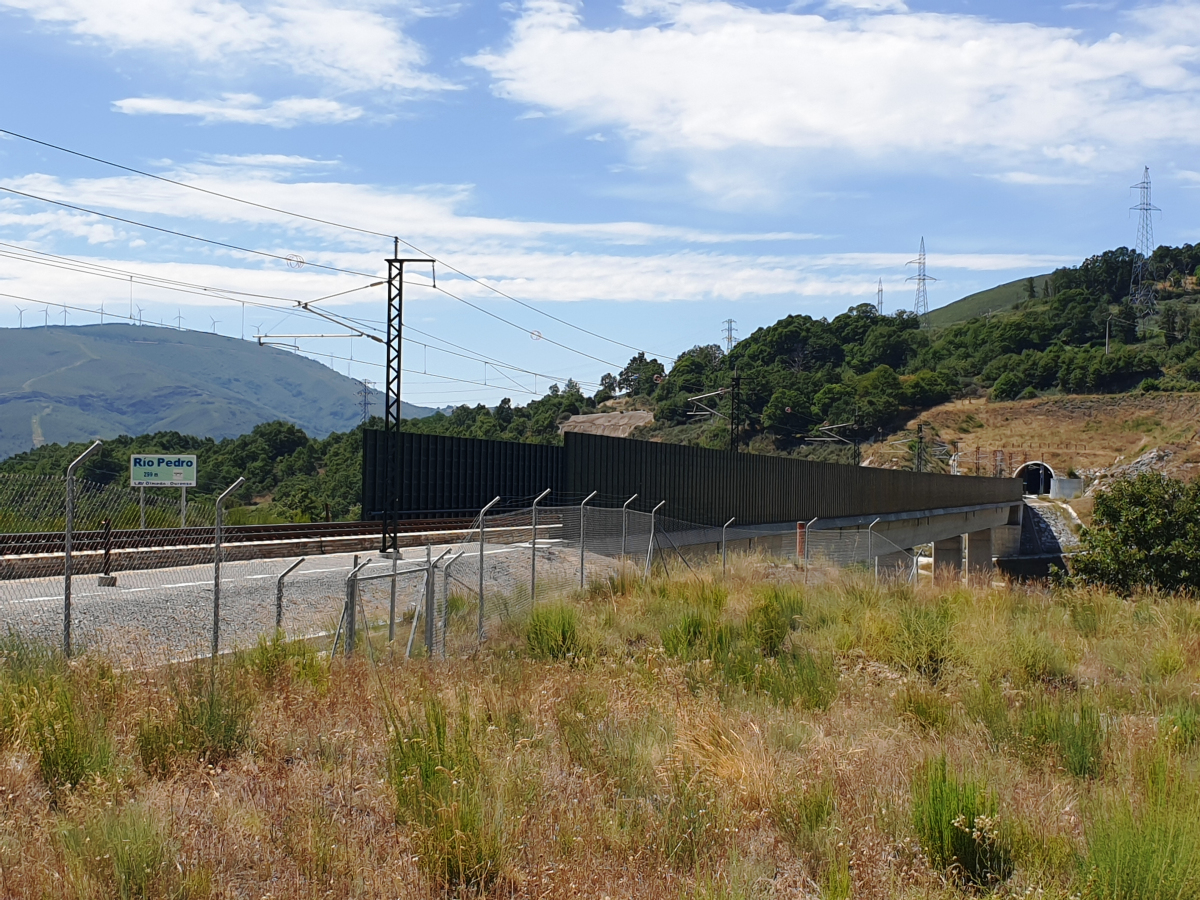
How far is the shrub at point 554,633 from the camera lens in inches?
455

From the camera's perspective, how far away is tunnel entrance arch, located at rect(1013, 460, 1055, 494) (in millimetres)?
108125

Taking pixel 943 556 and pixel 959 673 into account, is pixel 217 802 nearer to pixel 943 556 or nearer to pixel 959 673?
pixel 959 673

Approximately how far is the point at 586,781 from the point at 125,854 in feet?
8.82

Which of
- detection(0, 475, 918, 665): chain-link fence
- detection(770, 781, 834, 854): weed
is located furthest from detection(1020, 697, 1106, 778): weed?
detection(0, 475, 918, 665): chain-link fence

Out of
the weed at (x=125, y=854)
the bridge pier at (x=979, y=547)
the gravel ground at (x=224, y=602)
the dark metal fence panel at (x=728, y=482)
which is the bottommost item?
the bridge pier at (x=979, y=547)

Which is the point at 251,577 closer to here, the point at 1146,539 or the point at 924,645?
the point at 924,645

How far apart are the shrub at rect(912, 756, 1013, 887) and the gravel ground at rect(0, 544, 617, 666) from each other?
21.6 ft

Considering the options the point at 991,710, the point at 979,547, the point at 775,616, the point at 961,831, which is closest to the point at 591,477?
the point at 775,616

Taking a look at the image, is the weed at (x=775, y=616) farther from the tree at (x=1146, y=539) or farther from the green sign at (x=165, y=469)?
the green sign at (x=165, y=469)

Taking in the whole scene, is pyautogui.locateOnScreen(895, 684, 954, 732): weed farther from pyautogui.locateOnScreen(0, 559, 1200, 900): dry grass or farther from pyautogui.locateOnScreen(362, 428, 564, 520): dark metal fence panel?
pyautogui.locateOnScreen(362, 428, 564, 520): dark metal fence panel

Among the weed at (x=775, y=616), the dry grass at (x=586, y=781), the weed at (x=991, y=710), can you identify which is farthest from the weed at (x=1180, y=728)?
the weed at (x=775, y=616)

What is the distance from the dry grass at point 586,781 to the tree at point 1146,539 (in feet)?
58.5

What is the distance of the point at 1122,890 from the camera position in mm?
4602

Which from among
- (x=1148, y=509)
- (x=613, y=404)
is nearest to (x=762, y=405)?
(x=613, y=404)
